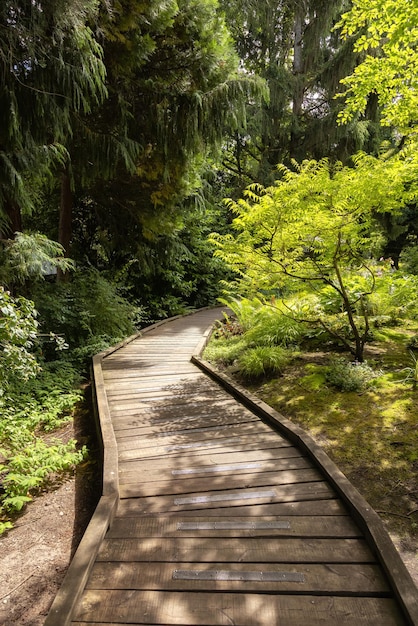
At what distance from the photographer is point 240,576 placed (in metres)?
1.85

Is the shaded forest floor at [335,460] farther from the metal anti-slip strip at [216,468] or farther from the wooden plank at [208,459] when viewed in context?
the metal anti-slip strip at [216,468]

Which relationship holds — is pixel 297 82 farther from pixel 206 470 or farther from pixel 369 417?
pixel 206 470

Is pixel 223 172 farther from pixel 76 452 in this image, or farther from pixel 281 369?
pixel 76 452

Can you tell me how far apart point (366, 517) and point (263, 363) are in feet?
11.1

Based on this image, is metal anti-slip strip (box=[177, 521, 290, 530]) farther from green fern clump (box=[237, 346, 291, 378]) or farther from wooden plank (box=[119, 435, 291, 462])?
green fern clump (box=[237, 346, 291, 378])

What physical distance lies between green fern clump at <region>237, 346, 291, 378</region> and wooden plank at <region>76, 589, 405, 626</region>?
148 inches

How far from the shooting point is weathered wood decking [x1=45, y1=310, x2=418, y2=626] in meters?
1.68

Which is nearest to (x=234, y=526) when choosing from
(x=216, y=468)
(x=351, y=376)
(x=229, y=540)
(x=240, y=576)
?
(x=229, y=540)

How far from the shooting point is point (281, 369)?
5.48 meters

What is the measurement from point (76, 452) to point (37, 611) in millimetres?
1931

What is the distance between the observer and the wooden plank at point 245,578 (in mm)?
1782

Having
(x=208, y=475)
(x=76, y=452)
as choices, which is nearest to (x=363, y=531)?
(x=208, y=475)

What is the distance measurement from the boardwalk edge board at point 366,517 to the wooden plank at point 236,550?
101 millimetres

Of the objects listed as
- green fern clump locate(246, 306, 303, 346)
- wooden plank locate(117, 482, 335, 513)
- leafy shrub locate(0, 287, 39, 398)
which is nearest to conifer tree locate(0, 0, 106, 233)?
leafy shrub locate(0, 287, 39, 398)
